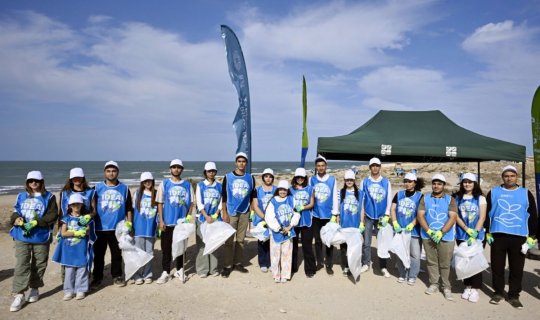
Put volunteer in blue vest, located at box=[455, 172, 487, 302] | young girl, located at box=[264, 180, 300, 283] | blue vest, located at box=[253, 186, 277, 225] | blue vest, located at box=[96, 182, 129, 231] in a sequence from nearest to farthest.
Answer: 1. volunteer in blue vest, located at box=[455, 172, 487, 302]
2. blue vest, located at box=[96, 182, 129, 231]
3. young girl, located at box=[264, 180, 300, 283]
4. blue vest, located at box=[253, 186, 277, 225]

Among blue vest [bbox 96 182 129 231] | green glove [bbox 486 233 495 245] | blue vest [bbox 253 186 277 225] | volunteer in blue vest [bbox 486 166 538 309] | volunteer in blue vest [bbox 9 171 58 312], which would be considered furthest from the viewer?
blue vest [bbox 253 186 277 225]

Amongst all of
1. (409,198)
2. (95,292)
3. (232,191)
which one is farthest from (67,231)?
(409,198)

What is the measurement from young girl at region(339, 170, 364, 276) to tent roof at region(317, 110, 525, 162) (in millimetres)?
1562

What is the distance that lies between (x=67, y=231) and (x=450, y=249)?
4.96 meters

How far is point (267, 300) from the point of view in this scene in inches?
180

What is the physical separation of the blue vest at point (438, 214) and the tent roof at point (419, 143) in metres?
2.36

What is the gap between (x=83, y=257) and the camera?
14.6 feet

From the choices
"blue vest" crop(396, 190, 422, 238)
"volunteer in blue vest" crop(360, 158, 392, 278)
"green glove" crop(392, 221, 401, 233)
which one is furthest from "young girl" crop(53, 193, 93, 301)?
"blue vest" crop(396, 190, 422, 238)

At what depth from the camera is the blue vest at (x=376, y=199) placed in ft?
18.2

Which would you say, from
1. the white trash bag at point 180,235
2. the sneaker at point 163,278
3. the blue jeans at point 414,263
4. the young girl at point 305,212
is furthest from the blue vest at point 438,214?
the sneaker at point 163,278

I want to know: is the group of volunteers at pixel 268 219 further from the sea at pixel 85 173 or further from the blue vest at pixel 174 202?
the sea at pixel 85 173

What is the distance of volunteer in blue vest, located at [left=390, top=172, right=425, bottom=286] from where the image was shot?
16.4ft

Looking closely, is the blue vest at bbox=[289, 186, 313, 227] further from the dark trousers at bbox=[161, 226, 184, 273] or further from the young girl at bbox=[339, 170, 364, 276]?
the dark trousers at bbox=[161, 226, 184, 273]

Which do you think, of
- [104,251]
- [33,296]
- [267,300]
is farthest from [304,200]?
[33,296]
